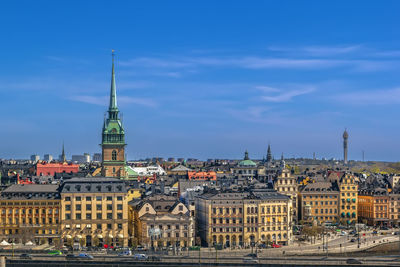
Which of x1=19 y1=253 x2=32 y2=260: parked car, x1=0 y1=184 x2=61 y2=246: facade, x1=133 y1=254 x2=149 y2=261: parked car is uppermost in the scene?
x1=0 y1=184 x2=61 y2=246: facade

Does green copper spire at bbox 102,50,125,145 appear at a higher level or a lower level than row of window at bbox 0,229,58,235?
higher

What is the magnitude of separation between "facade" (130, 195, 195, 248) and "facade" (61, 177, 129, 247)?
2467 millimetres

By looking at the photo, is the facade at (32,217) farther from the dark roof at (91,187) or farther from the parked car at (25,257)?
the parked car at (25,257)

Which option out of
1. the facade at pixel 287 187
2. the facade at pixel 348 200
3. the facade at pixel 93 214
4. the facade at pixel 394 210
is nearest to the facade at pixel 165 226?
the facade at pixel 93 214

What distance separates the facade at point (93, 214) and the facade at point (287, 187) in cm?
3509

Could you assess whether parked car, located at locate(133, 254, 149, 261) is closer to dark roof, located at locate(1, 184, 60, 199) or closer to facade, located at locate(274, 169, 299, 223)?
dark roof, located at locate(1, 184, 60, 199)

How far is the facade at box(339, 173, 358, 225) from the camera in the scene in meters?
134

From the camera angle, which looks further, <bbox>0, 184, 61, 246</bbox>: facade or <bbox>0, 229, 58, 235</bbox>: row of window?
<bbox>0, 229, 58, 235</bbox>: row of window

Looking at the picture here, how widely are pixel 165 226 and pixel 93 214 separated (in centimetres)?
972

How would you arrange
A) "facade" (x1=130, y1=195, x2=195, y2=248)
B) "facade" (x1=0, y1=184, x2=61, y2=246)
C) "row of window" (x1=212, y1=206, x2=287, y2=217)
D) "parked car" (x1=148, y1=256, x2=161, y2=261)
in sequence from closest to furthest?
"parked car" (x1=148, y1=256, x2=161, y2=261)
"facade" (x1=130, y1=195, x2=195, y2=248)
"facade" (x1=0, y1=184, x2=61, y2=246)
"row of window" (x1=212, y1=206, x2=287, y2=217)

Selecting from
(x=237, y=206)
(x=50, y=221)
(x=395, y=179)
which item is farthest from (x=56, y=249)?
(x=395, y=179)

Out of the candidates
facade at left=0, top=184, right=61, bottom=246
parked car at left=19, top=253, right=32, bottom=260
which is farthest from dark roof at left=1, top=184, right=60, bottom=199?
parked car at left=19, top=253, right=32, bottom=260

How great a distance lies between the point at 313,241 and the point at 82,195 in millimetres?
33842

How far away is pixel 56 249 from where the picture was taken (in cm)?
9600
